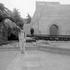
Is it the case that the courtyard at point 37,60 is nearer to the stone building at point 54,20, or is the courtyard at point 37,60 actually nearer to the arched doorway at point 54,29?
the stone building at point 54,20

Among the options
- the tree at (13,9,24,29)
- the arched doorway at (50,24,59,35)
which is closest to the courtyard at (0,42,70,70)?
the tree at (13,9,24,29)

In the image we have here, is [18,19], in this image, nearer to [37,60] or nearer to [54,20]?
[54,20]

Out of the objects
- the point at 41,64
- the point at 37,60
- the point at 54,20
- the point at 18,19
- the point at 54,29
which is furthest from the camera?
the point at 54,29

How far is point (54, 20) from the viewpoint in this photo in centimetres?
2269

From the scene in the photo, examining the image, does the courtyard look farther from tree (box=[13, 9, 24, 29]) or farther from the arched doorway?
the arched doorway

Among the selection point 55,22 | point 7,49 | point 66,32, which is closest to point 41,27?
point 55,22

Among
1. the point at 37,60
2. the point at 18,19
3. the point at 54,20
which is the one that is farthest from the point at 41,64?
the point at 54,20

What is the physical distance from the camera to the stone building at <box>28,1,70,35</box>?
22.3m

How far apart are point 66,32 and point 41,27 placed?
487cm

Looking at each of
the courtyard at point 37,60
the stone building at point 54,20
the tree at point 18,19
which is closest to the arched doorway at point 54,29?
the stone building at point 54,20

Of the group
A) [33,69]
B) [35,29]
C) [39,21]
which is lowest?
[33,69]

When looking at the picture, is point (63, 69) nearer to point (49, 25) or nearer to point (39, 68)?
point (39, 68)

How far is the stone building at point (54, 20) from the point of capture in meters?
22.3

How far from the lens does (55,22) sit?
22.7 m
